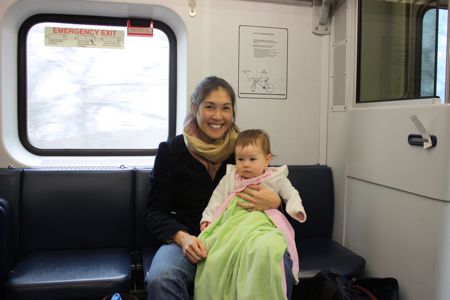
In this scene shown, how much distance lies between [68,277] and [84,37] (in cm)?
163

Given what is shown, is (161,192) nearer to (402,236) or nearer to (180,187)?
(180,187)

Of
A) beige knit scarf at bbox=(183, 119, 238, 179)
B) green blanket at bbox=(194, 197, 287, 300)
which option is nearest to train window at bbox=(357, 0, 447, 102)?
beige knit scarf at bbox=(183, 119, 238, 179)

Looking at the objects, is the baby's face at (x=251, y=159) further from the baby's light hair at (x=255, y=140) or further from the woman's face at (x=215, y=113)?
the woman's face at (x=215, y=113)

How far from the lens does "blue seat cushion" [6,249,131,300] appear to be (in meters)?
1.87

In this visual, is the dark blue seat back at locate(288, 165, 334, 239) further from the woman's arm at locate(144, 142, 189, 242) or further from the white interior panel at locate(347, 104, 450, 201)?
the woman's arm at locate(144, 142, 189, 242)

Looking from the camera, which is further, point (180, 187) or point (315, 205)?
point (315, 205)

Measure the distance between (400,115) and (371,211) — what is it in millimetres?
597

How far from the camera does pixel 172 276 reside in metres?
1.68

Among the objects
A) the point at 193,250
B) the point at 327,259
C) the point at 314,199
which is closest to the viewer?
the point at 193,250

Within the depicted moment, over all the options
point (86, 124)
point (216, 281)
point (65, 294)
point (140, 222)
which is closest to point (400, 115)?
point (216, 281)

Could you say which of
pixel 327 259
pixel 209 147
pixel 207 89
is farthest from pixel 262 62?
pixel 327 259

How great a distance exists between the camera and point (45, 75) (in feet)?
9.19

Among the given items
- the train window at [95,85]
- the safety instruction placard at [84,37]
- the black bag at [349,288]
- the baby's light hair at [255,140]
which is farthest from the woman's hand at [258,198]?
the safety instruction placard at [84,37]

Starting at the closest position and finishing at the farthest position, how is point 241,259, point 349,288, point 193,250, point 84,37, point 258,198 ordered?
1. point 241,259
2. point 193,250
3. point 258,198
4. point 349,288
5. point 84,37
